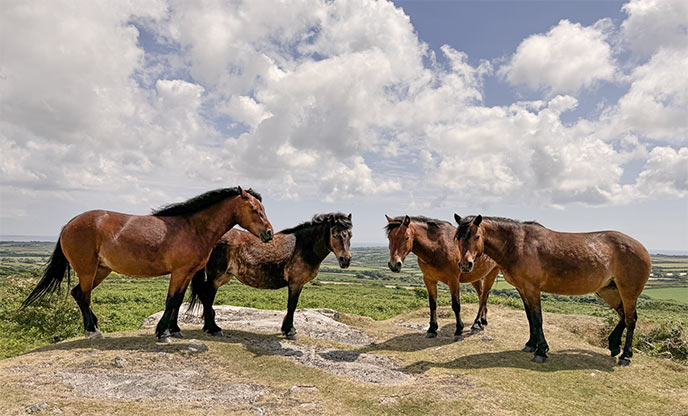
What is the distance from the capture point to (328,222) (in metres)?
9.68

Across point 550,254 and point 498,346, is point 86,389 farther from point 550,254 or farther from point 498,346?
point 550,254

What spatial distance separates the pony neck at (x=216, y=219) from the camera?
899 cm

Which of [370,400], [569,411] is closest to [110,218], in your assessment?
[370,400]

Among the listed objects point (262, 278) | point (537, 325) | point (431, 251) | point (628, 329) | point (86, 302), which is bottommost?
point (628, 329)

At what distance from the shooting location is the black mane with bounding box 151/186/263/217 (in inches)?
361

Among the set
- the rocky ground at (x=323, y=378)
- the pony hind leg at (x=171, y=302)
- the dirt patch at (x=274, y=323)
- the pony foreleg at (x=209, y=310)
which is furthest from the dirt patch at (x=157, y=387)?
the dirt patch at (x=274, y=323)

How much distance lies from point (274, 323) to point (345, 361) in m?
4.14

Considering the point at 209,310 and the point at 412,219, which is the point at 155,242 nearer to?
the point at 209,310

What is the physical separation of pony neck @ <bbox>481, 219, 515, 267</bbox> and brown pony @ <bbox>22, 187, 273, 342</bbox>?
4.99 meters

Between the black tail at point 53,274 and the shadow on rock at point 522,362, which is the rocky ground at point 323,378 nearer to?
the shadow on rock at point 522,362

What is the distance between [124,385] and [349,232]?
5320mm

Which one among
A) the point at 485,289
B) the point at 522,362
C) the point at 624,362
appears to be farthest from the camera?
the point at 485,289

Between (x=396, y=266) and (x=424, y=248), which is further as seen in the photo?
(x=424, y=248)

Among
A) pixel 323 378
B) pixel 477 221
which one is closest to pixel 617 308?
pixel 477 221
